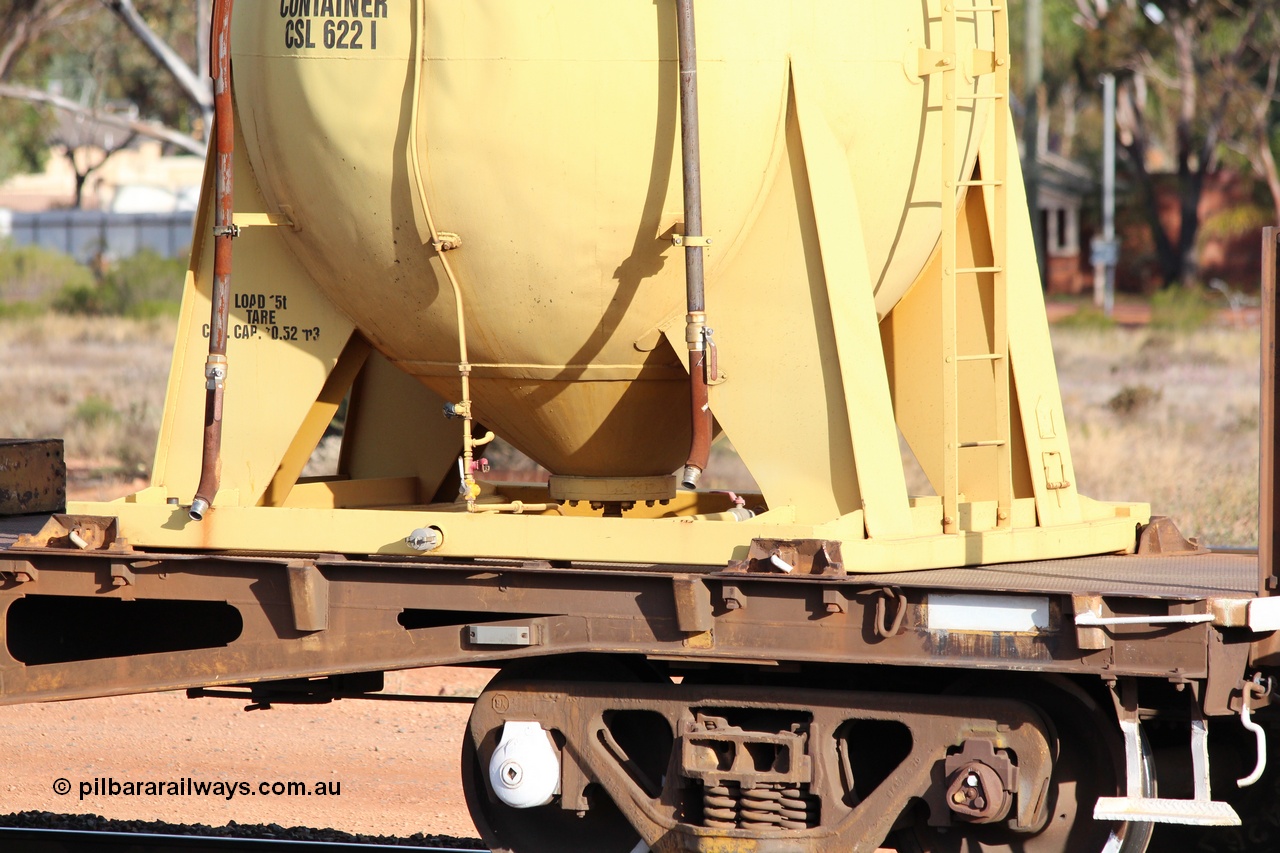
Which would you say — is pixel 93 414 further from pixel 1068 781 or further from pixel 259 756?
pixel 1068 781

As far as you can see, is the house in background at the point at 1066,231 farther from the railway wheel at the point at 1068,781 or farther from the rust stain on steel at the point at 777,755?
the rust stain on steel at the point at 777,755

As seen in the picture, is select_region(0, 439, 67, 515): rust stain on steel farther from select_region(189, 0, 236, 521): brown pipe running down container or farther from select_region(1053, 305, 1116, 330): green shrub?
select_region(1053, 305, 1116, 330): green shrub

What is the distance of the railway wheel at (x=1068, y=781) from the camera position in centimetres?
508

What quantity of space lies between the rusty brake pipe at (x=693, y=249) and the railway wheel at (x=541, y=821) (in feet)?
2.92

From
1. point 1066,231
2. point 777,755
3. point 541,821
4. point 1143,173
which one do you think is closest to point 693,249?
point 777,755

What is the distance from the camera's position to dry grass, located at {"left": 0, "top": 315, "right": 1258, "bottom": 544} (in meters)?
14.5

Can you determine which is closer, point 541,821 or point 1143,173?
point 541,821

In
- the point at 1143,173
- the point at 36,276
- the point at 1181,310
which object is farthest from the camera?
the point at 1143,173

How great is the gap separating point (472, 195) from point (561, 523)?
1.19 metres

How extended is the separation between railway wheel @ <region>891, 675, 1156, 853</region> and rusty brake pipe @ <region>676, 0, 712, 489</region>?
1.22m

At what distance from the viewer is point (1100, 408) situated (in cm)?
2091

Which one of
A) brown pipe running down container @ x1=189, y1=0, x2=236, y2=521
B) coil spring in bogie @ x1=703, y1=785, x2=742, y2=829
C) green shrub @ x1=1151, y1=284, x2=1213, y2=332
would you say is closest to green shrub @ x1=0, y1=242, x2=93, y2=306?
green shrub @ x1=1151, y1=284, x2=1213, y2=332

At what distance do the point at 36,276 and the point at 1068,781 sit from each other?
3708 centimetres

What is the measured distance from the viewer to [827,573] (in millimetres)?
4848
